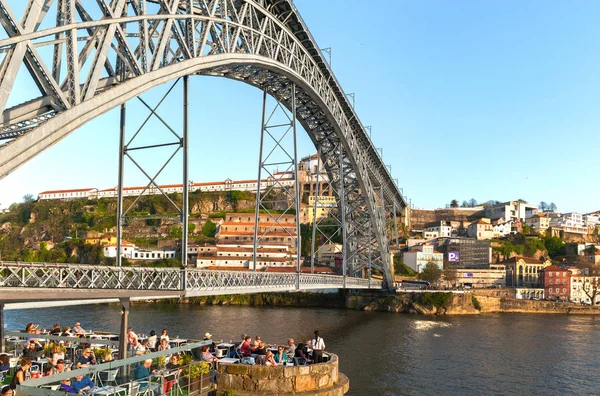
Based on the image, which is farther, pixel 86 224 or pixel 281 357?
pixel 86 224

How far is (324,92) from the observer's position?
128ft

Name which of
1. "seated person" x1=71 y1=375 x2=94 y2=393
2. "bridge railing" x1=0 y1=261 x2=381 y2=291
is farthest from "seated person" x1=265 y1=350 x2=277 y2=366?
"seated person" x1=71 y1=375 x2=94 y2=393

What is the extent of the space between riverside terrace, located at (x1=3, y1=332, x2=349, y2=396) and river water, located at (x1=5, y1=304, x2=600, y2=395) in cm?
515

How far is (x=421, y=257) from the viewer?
87.1 meters

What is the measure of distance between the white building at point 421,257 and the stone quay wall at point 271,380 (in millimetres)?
70774

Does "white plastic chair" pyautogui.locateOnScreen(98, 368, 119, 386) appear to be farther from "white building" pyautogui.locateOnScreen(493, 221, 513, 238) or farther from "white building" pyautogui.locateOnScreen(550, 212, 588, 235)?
"white building" pyautogui.locateOnScreen(550, 212, 588, 235)

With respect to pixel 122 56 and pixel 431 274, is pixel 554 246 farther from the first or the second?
pixel 122 56

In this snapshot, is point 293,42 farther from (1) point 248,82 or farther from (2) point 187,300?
(2) point 187,300

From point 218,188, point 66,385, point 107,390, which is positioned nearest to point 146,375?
point 107,390

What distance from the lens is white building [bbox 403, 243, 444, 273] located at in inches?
3418

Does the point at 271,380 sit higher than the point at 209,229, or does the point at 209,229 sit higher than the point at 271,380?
the point at 209,229

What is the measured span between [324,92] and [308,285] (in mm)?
14279

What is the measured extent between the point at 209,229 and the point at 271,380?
88951 mm

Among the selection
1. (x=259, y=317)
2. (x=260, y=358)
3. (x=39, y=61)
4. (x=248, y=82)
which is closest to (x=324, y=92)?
(x=248, y=82)
